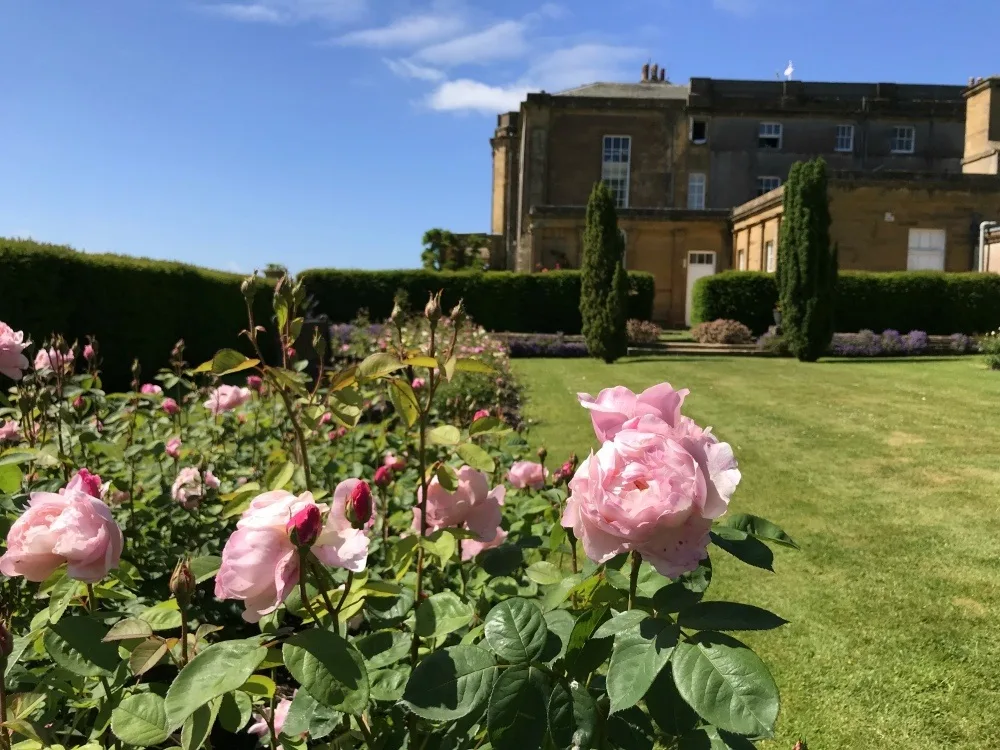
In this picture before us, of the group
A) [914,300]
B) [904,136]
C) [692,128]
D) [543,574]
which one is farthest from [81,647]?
[904,136]

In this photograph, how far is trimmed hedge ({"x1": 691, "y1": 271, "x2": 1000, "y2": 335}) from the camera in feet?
60.3

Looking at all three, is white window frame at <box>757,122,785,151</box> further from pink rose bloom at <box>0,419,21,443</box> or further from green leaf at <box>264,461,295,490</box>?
green leaf at <box>264,461,295,490</box>

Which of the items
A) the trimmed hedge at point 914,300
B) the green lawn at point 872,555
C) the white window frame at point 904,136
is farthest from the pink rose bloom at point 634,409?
the white window frame at point 904,136

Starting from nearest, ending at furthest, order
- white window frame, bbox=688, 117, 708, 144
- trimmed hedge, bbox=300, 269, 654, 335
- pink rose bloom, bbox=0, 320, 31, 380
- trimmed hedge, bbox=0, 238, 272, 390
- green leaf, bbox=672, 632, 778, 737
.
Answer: green leaf, bbox=672, 632, 778, 737 < pink rose bloom, bbox=0, 320, 31, 380 < trimmed hedge, bbox=0, 238, 272, 390 < trimmed hedge, bbox=300, 269, 654, 335 < white window frame, bbox=688, 117, 708, 144

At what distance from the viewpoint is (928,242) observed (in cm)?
2203

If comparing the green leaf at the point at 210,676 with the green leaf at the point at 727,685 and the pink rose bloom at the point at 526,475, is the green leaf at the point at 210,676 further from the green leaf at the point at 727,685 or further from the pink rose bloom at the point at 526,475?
the pink rose bloom at the point at 526,475

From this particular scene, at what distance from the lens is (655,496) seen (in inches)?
32.5

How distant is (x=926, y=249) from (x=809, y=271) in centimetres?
880

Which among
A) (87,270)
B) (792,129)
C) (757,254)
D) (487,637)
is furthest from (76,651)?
(792,129)

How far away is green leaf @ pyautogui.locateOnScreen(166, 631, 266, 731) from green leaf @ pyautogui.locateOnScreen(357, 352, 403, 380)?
458 mm

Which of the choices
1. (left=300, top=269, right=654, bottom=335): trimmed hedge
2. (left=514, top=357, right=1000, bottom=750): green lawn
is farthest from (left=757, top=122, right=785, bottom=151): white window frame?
(left=514, top=357, right=1000, bottom=750): green lawn

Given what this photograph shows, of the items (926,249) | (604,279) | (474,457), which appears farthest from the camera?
(926,249)

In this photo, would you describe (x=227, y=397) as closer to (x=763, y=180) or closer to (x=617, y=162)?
(x=617, y=162)

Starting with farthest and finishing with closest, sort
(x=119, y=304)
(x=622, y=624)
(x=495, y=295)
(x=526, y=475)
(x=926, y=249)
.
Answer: (x=926, y=249) < (x=495, y=295) < (x=119, y=304) < (x=526, y=475) < (x=622, y=624)
